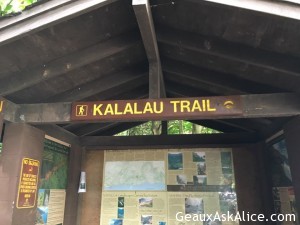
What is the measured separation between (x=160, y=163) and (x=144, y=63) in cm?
248

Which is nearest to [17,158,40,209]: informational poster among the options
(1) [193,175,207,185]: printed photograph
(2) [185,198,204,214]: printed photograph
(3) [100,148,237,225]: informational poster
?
(3) [100,148,237,225]: informational poster

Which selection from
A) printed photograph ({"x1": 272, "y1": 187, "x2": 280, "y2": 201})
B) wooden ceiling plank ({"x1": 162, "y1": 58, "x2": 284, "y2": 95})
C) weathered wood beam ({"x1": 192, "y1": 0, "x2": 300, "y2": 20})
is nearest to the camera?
weathered wood beam ({"x1": 192, "y1": 0, "x2": 300, "y2": 20})

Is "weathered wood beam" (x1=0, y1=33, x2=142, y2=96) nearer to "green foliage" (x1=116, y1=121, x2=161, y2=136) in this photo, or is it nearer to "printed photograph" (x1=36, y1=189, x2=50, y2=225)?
"printed photograph" (x1=36, y1=189, x2=50, y2=225)

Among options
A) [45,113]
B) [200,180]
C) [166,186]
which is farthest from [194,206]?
[45,113]

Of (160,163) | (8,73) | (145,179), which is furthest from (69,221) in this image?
(8,73)

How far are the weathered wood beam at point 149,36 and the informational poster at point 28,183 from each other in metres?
2.13

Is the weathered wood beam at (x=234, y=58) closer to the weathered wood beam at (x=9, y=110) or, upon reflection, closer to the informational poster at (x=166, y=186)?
the weathered wood beam at (x=9, y=110)

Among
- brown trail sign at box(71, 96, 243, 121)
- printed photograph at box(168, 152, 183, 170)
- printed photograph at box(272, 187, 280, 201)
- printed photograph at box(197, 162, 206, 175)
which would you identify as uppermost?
brown trail sign at box(71, 96, 243, 121)

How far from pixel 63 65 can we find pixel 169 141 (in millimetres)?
3144

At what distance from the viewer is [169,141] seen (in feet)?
21.1

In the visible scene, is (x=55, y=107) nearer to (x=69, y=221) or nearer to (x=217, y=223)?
(x=69, y=221)

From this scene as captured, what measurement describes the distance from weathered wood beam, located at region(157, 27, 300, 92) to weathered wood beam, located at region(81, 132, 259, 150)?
7.32ft

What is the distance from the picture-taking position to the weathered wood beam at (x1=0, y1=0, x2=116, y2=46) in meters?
3.16

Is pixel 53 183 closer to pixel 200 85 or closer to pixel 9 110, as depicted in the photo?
pixel 9 110
